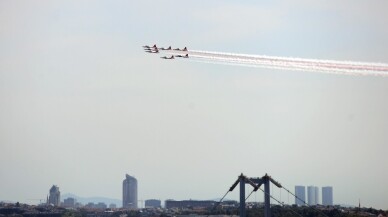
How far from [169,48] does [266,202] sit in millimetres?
63718

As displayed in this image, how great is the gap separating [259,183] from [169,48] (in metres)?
58.9

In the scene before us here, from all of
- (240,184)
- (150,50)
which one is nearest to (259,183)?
(240,184)

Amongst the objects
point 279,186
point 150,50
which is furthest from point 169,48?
point 279,186

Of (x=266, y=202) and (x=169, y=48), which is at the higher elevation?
(x=169, y=48)

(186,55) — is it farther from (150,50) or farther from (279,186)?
(279,186)

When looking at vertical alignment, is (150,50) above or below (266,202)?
above

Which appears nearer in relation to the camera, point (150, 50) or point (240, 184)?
point (150, 50)

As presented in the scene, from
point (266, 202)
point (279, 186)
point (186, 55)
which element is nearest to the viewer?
point (186, 55)

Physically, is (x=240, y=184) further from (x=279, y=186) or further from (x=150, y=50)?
(x=150, y=50)

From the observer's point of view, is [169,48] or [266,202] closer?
[169,48]

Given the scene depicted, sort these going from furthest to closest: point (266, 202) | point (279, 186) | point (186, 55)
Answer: point (266, 202), point (279, 186), point (186, 55)

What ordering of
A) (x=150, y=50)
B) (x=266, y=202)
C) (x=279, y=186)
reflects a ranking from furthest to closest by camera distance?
(x=266, y=202) < (x=279, y=186) < (x=150, y=50)

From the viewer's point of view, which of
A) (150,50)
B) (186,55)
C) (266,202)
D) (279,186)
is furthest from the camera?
(266,202)

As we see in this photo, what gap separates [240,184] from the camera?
188125 mm
